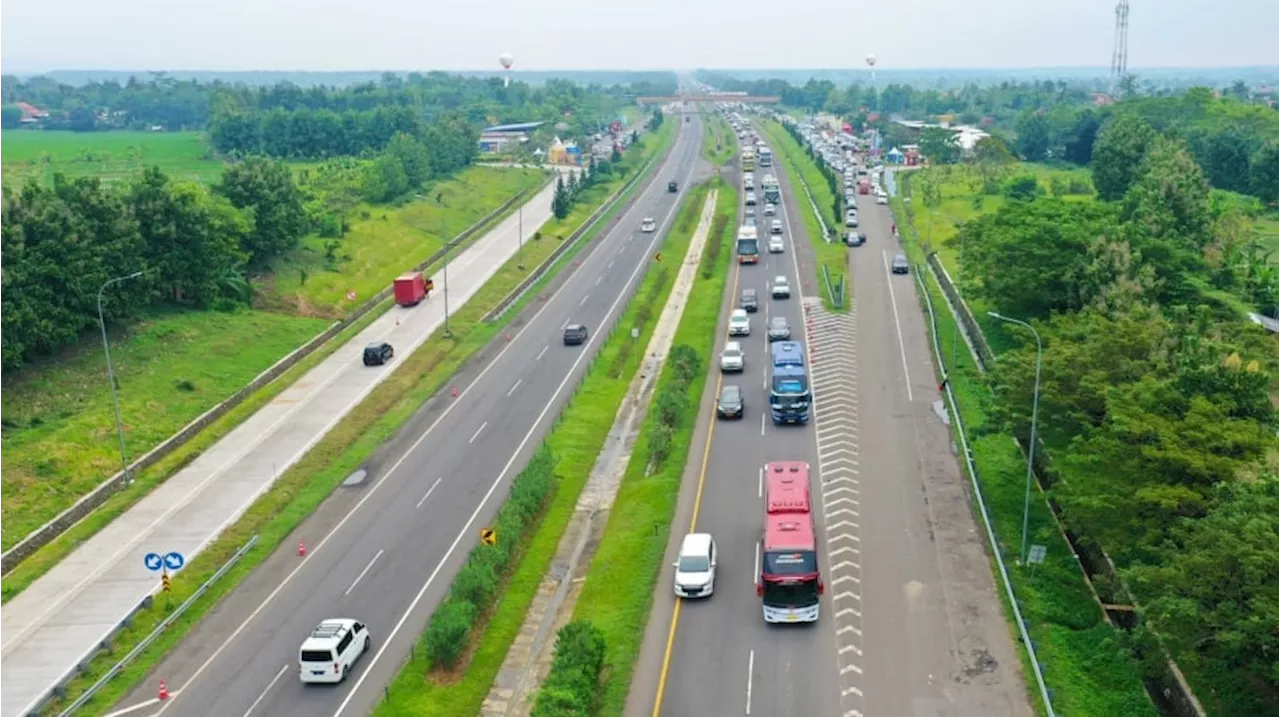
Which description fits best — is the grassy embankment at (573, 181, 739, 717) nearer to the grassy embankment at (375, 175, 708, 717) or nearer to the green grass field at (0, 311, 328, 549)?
the grassy embankment at (375, 175, 708, 717)

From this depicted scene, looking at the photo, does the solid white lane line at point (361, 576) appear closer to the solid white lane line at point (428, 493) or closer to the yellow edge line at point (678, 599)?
the solid white lane line at point (428, 493)

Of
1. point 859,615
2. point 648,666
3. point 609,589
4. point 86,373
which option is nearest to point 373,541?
point 609,589

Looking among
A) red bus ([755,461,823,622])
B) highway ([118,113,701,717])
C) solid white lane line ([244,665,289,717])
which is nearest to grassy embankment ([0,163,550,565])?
highway ([118,113,701,717])

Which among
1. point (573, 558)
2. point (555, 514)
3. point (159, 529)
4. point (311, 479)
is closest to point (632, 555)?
point (573, 558)

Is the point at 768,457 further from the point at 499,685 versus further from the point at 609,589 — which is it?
the point at 499,685

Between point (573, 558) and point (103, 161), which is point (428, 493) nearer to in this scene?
point (573, 558)

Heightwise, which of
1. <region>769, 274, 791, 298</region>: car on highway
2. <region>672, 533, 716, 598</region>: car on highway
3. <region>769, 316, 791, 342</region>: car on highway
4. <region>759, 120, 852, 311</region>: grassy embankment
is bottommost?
<region>672, 533, 716, 598</region>: car on highway

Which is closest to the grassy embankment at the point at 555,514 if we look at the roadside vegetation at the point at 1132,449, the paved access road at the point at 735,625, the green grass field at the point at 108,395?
the paved access road at the point at 735,625
